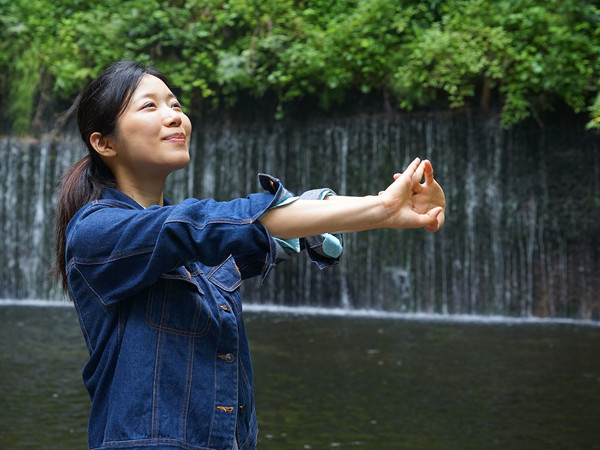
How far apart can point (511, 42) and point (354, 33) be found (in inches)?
85.6

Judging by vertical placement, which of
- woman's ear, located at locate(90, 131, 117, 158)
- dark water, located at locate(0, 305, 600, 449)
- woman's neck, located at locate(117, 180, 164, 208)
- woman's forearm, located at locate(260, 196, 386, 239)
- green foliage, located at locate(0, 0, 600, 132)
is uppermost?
green foliage, located at locate(0, 0, 600, 132)

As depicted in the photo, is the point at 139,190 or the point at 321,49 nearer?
the point at 139,190

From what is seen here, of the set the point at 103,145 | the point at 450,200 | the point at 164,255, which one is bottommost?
the point at 164,255

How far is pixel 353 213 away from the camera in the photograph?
1292 millimetres

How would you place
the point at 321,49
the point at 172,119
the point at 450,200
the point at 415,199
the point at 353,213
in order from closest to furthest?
the point at 353,213
the point at 415,199
the point at 172,119
the point at 321,49
the point at 450,200

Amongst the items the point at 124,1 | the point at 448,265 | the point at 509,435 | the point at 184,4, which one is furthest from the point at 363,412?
the point at 124,1

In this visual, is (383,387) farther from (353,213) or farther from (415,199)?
(353,213)

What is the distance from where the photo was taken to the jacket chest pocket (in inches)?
56.1

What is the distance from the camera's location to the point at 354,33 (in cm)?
1096

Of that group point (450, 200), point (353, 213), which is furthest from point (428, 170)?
point (450, 200)

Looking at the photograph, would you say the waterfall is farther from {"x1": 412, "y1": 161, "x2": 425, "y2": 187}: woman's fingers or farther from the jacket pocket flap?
{"x1": 412, "y1": 161, "x2": 425, "y2": 187}: woman's fingers

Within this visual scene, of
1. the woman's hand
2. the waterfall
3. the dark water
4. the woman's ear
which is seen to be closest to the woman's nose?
the woman's ear

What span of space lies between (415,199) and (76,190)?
27.5 inches

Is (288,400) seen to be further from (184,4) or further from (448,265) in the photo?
(184,4)
